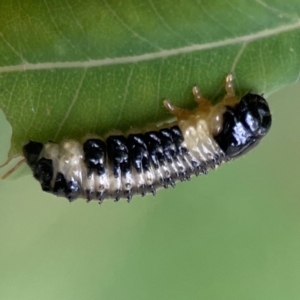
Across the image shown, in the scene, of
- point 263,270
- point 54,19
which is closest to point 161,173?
point 54,19

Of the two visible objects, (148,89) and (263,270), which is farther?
(263,270)

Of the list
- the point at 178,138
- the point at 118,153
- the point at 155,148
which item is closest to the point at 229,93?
the point at 178,138

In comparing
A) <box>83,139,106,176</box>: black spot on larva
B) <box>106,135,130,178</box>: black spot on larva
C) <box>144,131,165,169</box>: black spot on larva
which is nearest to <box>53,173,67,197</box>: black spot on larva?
<box>83,139,106,176</box>: black spot on larva

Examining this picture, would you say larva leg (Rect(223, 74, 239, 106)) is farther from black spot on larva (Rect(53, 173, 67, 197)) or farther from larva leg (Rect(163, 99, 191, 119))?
black spot on larva (Rect(53, 173, 67, 197))

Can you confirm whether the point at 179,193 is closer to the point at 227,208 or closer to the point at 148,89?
the point at 227,208

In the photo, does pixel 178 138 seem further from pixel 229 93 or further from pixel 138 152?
pixel 229 93

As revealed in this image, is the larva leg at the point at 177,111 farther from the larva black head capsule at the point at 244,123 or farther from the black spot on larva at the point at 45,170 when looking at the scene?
the black spot on larva at the point at 45,170

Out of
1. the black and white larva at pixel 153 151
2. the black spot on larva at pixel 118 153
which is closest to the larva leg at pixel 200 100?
the black and white larva at pixel 153 151
